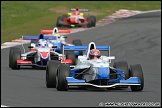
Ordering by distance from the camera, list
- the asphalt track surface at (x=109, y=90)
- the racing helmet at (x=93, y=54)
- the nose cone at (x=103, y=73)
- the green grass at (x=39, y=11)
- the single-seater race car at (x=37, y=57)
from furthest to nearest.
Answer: the green grass at (x=39, y=11) → the single-seater race car at (x=37, y=57) → the racing helmet at (x=93, y=54) → the nose cone at (x=103, y=73) → the asphalt track surface at (x=109, y=90)

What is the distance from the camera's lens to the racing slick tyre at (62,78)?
623 inches

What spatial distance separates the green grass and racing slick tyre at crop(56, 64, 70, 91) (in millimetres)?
18003

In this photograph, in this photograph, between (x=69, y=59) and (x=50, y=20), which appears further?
(x=50, y=20)

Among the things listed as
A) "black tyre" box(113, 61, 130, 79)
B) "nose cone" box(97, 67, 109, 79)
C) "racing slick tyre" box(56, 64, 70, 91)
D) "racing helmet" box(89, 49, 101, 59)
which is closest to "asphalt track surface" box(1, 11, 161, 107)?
"racing slick tyre" box(56, 64, 70, 91)

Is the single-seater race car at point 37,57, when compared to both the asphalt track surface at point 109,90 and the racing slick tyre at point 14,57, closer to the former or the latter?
the racing slick tyre at point 14,57

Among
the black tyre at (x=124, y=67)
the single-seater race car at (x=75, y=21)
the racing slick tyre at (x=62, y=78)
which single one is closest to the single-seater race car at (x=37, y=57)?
the black tyre at (x=124, y=67)

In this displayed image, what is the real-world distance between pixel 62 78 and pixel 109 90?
121cm

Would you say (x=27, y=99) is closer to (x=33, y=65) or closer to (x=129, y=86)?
(x=129, y=86)

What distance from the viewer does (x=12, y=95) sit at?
14.6 meters

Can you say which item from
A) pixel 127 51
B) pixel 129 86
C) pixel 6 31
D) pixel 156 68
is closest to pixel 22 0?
pixel 6 31

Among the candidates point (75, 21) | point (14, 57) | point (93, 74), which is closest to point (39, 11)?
point (75, 21)

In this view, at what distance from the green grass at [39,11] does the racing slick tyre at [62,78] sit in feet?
59.1

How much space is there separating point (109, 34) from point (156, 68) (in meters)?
13.3

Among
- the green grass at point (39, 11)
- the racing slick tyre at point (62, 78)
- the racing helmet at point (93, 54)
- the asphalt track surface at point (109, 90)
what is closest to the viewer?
the asphalt track surface at point (109, 90)
